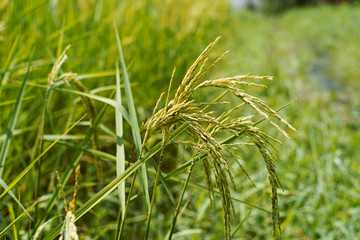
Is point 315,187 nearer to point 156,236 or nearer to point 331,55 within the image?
point 156,236

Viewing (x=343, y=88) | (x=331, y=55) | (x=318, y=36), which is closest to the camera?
(x=343, y=88)

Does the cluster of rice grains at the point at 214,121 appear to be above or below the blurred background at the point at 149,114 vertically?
above

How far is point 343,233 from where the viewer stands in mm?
1420

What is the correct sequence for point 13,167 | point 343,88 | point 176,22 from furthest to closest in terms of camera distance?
point 343,88 < point 176,22 < point 13,167

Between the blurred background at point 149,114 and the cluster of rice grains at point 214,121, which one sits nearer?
the cluster of rice grains at point 214,121

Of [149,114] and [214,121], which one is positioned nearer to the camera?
[214,121]

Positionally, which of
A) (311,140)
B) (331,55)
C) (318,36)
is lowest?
(318,36)

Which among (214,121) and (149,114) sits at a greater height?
(214,121)

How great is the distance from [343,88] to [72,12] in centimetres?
330

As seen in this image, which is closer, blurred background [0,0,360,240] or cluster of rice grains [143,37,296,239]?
cluster of rice grains [143,37,296,239]

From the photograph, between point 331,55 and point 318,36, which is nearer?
point 331,55

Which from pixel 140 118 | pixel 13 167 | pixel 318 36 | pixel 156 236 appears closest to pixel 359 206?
pixel 156 236

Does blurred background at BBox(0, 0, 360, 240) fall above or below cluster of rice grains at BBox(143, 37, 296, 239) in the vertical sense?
below

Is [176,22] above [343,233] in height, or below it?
above
